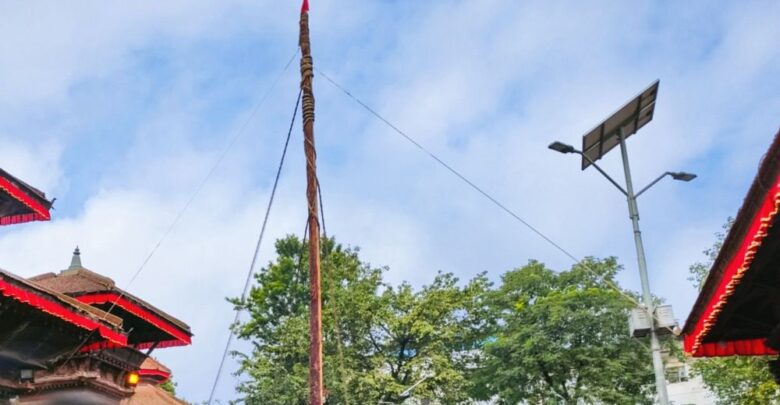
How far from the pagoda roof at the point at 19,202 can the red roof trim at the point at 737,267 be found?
12.0m

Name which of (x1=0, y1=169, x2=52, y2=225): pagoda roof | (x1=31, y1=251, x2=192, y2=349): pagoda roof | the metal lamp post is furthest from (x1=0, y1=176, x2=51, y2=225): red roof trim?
the metal lamp post

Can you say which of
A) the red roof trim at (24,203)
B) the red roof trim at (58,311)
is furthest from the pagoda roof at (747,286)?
the red roof trim at (24,203)

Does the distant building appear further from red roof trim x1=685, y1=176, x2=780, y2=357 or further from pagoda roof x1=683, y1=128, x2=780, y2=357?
red roof trim x1=685, y1=176, x2=780, y2=357

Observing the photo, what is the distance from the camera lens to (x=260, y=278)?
51906 millimetres

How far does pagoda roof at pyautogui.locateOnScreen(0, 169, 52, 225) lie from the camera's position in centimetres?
1401

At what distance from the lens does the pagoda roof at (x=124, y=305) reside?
18.7 m

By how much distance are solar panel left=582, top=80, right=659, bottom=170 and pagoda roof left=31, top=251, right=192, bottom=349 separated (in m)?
11.4

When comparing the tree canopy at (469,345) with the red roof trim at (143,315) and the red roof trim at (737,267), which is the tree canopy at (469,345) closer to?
the red roof trim at (143,315)

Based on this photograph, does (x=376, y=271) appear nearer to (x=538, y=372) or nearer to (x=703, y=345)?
(x=538, y=372)

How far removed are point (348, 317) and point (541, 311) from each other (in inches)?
432

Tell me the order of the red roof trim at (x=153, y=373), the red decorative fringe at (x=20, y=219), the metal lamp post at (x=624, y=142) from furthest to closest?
the red roof trim at (x=153, y=373)
the red decorative fringe at (x=20, y=219)
the metal lamp post at (x=624, y=142)

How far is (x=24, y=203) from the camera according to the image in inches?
577

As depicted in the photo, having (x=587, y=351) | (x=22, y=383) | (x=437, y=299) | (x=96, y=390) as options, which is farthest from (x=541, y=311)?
(x=22, y=383)

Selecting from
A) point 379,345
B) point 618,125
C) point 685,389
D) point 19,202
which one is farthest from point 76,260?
point 685,389
